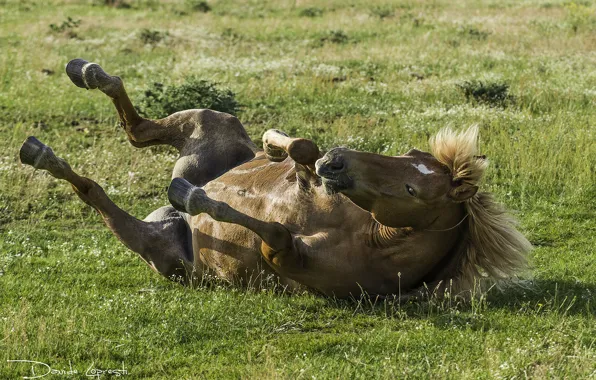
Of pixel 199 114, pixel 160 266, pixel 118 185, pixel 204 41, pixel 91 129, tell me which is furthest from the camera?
pixel 204 41

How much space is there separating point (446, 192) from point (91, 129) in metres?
8.64

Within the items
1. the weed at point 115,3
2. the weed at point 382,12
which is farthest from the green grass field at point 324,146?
the weed at point 115,3

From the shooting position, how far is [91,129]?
13.6m

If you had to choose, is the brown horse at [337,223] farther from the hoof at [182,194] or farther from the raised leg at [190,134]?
the raised leg at [190,134]

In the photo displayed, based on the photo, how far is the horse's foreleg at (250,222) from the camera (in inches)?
256

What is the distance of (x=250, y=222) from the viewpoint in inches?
259

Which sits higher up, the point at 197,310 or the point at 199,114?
the point at 199,114

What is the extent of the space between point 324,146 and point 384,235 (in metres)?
6.09

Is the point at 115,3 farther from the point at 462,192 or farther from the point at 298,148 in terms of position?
the point at 462,192

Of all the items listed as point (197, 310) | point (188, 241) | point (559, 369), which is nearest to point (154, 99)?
point (188, 241)

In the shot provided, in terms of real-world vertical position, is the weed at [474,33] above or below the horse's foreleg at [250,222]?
below

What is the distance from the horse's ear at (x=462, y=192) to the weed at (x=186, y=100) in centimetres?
774

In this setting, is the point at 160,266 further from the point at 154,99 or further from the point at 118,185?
the point at 154,99

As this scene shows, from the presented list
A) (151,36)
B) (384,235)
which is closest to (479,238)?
(384,235)
